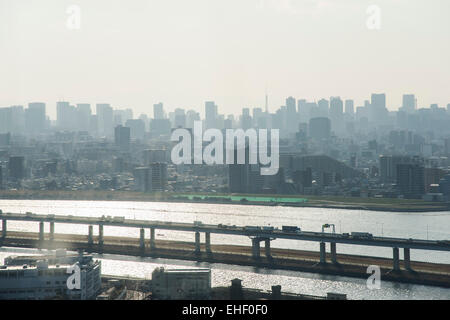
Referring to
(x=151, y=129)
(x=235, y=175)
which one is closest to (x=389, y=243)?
(x=235, y=175)

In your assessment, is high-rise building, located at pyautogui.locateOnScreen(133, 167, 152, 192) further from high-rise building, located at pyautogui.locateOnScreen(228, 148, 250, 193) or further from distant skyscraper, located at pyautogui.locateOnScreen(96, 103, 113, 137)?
distant skyscraper, located at pyautogui.locateOnScreen(96, 103, 113, 137)

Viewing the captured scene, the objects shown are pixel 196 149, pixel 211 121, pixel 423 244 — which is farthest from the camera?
pixel 211 121

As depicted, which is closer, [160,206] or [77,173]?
[160,206]

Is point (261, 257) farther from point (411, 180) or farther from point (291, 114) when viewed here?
point (291, 114)

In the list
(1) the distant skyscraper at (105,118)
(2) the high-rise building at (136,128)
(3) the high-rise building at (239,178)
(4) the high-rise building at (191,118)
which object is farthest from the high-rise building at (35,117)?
(3) the high-rise building at (239,178)

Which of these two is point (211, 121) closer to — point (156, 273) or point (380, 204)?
point (380, 204)
